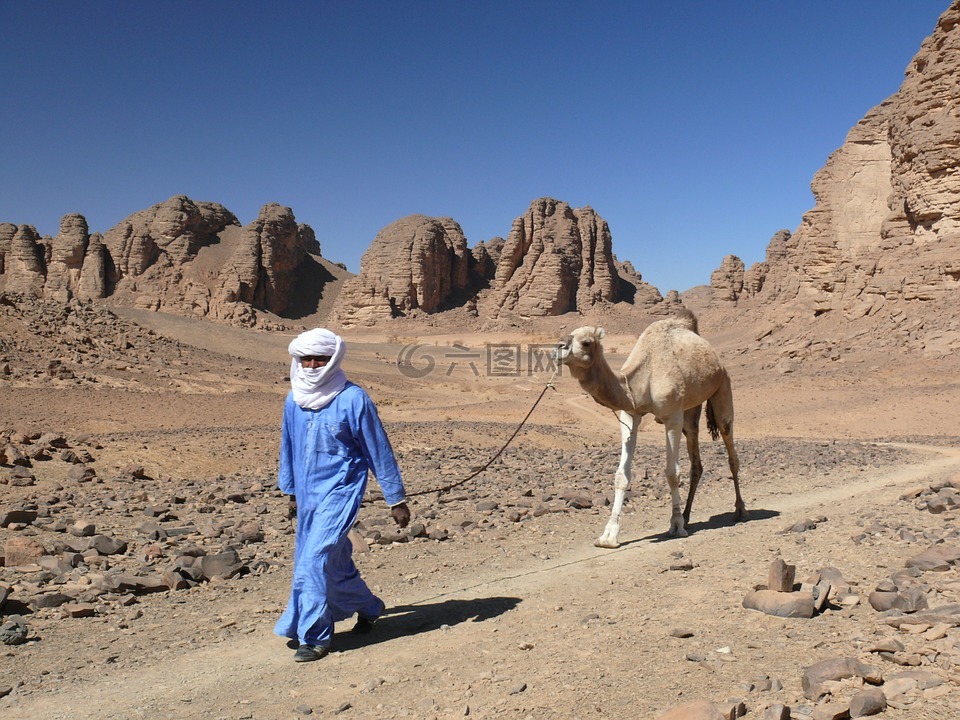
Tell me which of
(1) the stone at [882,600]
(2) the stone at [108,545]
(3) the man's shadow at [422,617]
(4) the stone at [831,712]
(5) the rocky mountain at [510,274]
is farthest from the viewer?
(5) the rocky mountain at [510,274]

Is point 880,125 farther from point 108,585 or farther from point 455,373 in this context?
point 108,585

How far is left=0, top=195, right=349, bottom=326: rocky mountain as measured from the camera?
73.2 metres

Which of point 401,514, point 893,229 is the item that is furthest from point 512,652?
point 893,229

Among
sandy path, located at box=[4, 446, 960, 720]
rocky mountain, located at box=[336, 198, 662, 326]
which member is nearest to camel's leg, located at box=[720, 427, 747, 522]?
sandy path, located at box=[4, 446, 960, 720]

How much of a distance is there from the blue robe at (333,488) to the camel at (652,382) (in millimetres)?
2273

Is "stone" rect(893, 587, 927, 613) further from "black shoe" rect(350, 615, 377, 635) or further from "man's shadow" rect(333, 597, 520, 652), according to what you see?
"black shoe" rect(350, 615, 377, 635)

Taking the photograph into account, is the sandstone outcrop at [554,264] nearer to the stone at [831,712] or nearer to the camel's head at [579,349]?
the camel's head at [579,349]

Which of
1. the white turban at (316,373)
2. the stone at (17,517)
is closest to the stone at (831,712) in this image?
the white turban at (316,373)

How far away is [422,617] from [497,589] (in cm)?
79

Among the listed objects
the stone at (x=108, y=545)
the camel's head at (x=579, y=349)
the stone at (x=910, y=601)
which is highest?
the camel's head at (x=579, y=349)

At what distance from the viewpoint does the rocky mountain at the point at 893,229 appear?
28.9m

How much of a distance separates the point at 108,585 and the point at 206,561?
29.8 inches

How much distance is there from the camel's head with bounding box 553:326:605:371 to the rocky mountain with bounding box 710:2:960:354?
24140 millimetres

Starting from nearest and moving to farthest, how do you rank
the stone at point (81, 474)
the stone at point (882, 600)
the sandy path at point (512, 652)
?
the sandy path at point (512, 652)
the stone at point (882, 600)
the stone at point (81, 474)
